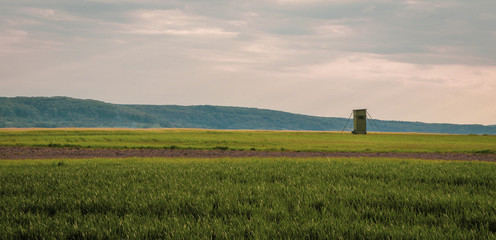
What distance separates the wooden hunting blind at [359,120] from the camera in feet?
271

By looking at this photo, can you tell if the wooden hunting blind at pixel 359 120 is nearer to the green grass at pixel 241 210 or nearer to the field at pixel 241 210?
the field at pixel 241 210

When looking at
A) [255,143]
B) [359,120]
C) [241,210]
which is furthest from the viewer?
[359,120]

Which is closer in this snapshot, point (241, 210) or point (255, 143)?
point (241, 210)

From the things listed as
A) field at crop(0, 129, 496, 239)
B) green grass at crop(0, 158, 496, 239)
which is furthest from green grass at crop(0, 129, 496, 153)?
green grass at crop(0, 158, 496, 239)

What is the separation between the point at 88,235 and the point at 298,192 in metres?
5.94

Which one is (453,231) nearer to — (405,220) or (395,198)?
(405,220)

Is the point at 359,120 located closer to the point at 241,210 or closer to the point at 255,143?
the point at 255,143

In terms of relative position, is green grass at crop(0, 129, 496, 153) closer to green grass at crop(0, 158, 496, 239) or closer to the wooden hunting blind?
the wooden hunting blind

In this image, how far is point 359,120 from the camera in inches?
3349

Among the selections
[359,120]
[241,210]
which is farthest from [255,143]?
[241,210]

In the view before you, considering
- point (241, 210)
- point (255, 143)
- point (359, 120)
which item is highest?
point (359, 120)

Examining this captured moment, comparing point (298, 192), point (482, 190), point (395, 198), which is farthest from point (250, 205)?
point (482, 190)

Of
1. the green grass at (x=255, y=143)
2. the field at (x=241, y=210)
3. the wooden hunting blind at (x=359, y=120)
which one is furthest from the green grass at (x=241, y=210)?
the wooden hunting blind at (x=359, y=120)

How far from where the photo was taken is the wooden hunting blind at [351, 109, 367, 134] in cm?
8250
